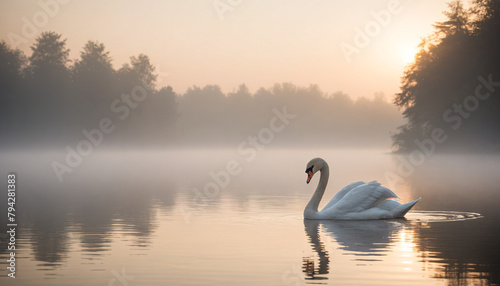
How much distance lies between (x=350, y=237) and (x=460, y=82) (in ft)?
191

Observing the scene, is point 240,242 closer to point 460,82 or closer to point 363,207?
point 363,207

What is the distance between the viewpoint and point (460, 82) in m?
70.7

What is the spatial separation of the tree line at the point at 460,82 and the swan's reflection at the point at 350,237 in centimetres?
5317

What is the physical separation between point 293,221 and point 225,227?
5.91 ft

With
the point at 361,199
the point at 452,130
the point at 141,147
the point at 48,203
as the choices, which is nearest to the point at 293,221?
the point at 361,199

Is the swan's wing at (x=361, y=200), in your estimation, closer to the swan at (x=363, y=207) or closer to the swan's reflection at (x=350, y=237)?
the swan at (x=363, y=207)

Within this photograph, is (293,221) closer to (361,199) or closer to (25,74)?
(361,199)

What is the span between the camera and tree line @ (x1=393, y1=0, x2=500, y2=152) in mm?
68312

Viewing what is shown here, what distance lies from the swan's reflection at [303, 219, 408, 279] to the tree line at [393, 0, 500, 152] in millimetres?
53173

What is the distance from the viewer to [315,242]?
14.4 meters

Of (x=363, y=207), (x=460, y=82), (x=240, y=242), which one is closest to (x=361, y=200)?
(x=363, y=207)

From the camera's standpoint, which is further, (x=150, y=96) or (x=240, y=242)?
(x=150, y=96)

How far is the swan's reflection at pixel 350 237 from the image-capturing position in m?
12.0

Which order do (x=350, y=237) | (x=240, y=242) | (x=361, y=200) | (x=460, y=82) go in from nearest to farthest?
(x=240, y=242)
(x=350, y=237)
(x=361, y=200)
(x=460, y=82)
